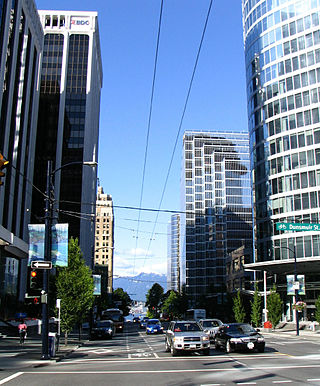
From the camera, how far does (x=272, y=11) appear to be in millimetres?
71188

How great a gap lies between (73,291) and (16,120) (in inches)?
1522

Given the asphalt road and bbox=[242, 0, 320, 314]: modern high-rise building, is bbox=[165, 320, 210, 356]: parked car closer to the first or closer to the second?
the asphalt road

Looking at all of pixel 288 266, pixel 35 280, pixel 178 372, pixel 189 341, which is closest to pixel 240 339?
pixel 189 341

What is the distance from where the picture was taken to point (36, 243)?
20812mm

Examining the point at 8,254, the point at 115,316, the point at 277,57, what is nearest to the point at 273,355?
the point at 8,254

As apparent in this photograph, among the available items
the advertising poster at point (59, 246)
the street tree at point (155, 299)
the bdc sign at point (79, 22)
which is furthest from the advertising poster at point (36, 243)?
the street tree at point (155, 299)

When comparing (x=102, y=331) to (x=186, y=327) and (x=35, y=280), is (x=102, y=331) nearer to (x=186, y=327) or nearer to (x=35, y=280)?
(x=186, y=327)

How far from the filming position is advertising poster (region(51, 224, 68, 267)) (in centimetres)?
2103

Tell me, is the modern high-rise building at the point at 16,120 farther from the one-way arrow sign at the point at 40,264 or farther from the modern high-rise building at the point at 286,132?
the modern high-rise building at the point at 286,132

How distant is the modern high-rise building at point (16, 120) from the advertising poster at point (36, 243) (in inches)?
972

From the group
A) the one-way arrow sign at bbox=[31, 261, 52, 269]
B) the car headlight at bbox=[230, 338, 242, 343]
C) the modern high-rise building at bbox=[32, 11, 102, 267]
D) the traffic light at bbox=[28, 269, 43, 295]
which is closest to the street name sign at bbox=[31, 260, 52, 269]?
the one-way arrow sign at bbox=[31, 261, 52, 269]

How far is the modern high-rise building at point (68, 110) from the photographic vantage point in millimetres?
99062

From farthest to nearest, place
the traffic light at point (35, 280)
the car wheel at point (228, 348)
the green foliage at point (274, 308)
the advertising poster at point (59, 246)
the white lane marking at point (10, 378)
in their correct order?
1. the green foliage at point (274, 308)
2. the car wheel at point (228, 348)
3. the advertising poster at point (59, 246)
4. the traffic light at point (35, 280)
5. the white lane marking at point (10, 378)

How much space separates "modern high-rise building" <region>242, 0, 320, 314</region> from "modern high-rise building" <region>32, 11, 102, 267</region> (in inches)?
1641
